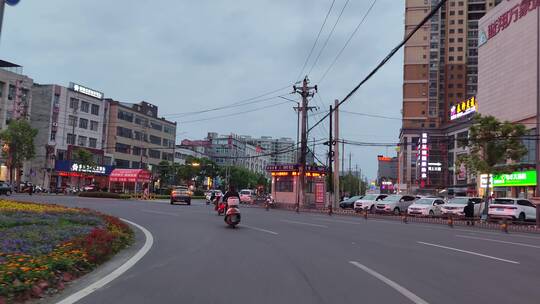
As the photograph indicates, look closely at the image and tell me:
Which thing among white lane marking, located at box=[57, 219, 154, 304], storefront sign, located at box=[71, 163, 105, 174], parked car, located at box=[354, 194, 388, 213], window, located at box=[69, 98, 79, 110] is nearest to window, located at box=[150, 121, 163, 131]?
storefront sign, located at box=[71, 163, 105, 174]

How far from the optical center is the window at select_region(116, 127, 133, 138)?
89.2 meters

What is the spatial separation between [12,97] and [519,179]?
62.9 metres

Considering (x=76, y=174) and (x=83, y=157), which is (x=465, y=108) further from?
(x=76, y=174)

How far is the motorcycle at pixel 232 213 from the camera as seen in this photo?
19.1 meters

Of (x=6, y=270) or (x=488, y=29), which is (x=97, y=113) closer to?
(x=488, y=29)

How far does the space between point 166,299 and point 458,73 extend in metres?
128

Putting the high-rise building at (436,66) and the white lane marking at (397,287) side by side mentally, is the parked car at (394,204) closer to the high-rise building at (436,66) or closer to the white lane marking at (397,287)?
the white lane marking at (397,287)

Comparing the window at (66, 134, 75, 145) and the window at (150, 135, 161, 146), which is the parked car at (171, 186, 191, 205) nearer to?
the window at (66, 134, 75, 145)

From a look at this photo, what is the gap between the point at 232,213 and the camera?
19203 millimetres

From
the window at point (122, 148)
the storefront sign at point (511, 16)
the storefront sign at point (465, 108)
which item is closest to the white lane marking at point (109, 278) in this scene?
the storefront sign at point (511, 16)

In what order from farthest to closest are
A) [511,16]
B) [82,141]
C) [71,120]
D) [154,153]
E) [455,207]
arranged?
[154,153]
[82,141]
[71,120]
[511,16]
[455,207]

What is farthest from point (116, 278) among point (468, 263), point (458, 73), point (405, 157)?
point (458, 73)

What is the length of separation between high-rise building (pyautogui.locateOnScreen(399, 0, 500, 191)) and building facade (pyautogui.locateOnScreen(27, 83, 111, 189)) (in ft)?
223

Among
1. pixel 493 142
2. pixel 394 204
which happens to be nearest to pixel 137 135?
pixel 394 204
